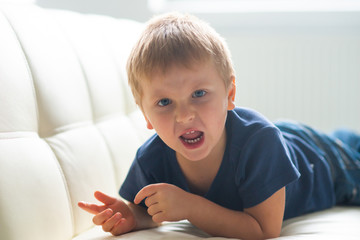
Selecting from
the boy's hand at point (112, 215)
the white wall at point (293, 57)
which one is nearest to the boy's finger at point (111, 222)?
the boy's hand at point (112, 215)

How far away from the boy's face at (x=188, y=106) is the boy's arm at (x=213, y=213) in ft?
0.31

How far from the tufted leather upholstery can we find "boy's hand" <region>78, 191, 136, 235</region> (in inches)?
2.4

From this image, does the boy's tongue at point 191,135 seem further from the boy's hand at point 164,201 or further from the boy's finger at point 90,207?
the boy's finger at point 90,207

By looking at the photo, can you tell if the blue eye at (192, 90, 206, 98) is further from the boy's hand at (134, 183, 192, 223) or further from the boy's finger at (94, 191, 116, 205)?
the boy's finger at (94, 191, 116, 205)

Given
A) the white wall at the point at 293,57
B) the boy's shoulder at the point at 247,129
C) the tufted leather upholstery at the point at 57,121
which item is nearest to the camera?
the tufted leather upholstery at the point at 57,121

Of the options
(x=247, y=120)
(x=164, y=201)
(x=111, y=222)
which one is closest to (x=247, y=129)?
(x=247, y=120)

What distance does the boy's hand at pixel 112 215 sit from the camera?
2.96 ft

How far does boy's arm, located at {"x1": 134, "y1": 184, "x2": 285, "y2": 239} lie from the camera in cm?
88

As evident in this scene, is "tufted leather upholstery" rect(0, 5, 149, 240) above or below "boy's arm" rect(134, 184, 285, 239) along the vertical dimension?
above

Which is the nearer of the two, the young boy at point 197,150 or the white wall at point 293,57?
the young boy at point 197,150

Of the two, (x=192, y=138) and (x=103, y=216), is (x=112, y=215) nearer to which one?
→ (x=103, y=216)

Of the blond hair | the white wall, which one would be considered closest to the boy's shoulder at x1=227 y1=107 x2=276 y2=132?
the blond hair

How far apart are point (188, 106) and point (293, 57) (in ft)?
5.44

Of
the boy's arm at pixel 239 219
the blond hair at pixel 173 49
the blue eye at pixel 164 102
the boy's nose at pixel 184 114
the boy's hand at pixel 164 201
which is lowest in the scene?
the boy's arm at pixel 239 219
